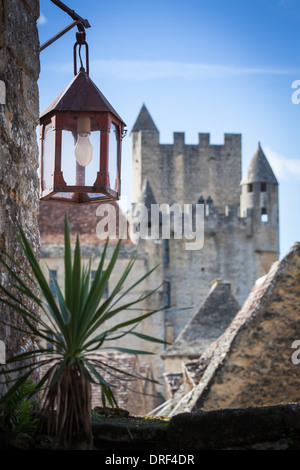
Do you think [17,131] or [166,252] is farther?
[166,252]

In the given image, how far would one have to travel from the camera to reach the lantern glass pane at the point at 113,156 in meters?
5.48

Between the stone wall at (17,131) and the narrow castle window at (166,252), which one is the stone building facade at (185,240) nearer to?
the narrow castle window at (166,252)

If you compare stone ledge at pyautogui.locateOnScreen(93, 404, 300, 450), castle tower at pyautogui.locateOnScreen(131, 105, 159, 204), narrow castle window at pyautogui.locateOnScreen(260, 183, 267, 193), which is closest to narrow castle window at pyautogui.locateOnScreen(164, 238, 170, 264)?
narrow castle window at pyautogui.locateOnScreen(260, 183, 267, 193)

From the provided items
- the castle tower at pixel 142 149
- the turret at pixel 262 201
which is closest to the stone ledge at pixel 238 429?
the turret at pixel 262 201

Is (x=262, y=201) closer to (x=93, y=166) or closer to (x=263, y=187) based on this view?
(x=263, y=187)

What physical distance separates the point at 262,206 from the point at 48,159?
156 feet

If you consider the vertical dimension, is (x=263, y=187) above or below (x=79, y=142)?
above

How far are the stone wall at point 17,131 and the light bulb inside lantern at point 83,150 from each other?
27 centimetres

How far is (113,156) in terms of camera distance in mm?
5547

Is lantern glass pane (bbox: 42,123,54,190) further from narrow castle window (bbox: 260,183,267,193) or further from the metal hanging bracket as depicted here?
narrow castle window (bbox: 260,183,267,193)

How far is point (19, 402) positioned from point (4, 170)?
1312mm

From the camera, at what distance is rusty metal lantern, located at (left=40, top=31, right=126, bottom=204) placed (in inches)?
211

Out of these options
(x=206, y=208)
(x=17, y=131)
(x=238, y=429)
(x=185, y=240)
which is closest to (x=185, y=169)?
(x=206, y=208)
